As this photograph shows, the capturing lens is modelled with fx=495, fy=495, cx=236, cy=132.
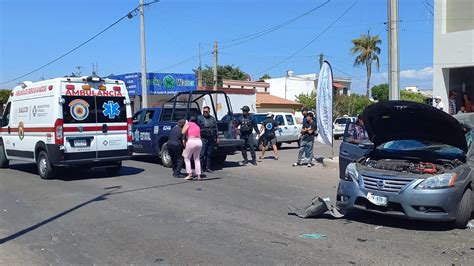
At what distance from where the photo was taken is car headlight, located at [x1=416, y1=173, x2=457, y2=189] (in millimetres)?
6859

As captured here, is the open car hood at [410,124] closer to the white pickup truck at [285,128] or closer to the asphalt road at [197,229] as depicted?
the asphalt road at [197,229]

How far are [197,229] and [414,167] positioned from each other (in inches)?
132

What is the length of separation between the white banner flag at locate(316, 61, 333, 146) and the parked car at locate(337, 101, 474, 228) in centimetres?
734

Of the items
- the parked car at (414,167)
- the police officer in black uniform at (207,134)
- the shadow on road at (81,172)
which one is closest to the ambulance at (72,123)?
the shadow on road at (81,172)

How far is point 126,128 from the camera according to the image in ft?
43.0

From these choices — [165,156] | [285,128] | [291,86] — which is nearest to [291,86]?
[291,86]

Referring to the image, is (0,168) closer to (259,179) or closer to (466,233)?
(259,179)

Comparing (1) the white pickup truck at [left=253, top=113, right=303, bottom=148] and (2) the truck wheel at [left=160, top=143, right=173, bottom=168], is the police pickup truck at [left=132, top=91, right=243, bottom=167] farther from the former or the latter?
(1) the white pickup truck at [left=253, top=113, right=303, bottom=148]

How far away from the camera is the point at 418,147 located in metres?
8.13

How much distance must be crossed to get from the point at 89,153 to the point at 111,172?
1630 millimetres

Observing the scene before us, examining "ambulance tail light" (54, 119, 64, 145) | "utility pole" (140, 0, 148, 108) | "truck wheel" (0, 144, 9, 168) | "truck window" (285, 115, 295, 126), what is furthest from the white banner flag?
"utility pole" (140, 0, 148, 108)

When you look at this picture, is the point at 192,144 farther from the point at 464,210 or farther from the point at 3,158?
the point at 464,210

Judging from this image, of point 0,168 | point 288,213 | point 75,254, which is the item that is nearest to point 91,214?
point 75,254

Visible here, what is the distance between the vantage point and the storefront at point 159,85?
35.7 metres
